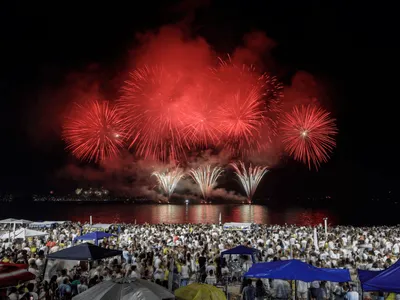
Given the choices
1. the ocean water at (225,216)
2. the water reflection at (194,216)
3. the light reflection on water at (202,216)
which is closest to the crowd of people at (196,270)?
the water reflection at (194,216)

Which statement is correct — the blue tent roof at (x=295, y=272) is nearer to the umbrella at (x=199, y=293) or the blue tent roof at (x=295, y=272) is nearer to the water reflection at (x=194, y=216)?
the umbrella at (x=199, y=293)

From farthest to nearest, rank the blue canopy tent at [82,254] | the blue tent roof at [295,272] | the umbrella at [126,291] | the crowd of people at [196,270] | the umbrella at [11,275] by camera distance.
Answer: the blue canopy tent at [82,254] → the crowd of people at [196,270] → the blue tent roof at [295,272] → the umbrella at [11,275] → the umbrella at [126,291]

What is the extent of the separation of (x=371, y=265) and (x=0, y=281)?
43.1 feet

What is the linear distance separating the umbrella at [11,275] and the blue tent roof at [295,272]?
5.81 m

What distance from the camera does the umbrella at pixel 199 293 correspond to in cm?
769

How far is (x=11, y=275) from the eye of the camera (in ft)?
28.2

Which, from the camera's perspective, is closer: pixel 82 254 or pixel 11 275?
pixel 11 275

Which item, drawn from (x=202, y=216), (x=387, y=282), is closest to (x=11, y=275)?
(x=387, y=282)

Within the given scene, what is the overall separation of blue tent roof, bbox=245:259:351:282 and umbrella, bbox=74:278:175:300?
3333 millimetres

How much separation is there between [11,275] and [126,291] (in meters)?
3.94

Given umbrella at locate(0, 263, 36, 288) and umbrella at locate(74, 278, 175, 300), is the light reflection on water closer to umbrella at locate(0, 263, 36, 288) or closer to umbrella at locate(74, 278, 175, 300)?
umbrella at locate(0, 263, 36, 288)

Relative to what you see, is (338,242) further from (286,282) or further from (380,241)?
(286,282)

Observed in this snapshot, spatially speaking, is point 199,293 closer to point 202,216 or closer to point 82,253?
point 82,253

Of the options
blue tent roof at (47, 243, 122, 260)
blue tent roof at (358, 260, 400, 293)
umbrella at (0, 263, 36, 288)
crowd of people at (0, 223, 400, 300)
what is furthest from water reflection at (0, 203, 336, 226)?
umbrella at (0, 263, 36, 288)
